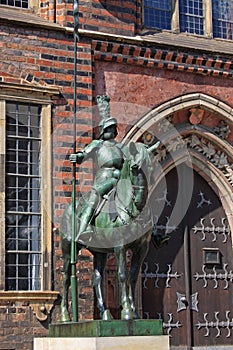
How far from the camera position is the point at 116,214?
9094 millimetres

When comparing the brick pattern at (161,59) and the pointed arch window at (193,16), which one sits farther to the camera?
the pointed arch window at (193,16)

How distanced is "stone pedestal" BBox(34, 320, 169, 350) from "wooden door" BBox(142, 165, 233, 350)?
3.07 metres

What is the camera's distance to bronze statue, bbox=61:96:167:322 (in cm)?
902

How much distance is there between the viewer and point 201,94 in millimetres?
12164

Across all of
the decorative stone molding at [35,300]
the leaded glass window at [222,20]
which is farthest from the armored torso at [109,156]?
the leaded glass window at [222,20]

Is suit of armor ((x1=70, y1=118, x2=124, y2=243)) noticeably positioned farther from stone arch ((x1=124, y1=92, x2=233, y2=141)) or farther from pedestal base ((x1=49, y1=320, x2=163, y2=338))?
stone arch ((x1=124, y1=92, x2=233, y2=141))

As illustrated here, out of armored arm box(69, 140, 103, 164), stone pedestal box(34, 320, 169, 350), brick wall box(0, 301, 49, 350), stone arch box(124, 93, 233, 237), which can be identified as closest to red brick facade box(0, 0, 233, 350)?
brick wall box(0, 301, 49, 350)

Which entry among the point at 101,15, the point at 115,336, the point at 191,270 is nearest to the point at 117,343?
the point at 115,336

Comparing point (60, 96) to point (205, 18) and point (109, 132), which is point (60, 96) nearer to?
point (109, 132)

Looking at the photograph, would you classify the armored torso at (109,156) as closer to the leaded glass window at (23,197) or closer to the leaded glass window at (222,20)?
the leaded glass window at (23,197)

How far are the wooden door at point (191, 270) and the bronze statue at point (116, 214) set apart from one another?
243cm

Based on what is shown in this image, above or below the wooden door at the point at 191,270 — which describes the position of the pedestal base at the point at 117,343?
below

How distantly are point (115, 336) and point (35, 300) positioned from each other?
7.14 feet

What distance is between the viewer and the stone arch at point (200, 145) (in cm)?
1198
